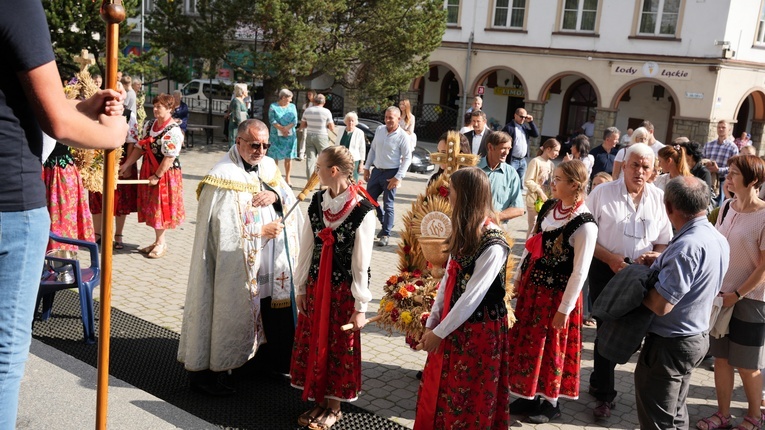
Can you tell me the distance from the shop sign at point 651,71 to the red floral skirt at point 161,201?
20.9 m

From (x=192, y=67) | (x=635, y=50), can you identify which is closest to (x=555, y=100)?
(x=635, y=50)

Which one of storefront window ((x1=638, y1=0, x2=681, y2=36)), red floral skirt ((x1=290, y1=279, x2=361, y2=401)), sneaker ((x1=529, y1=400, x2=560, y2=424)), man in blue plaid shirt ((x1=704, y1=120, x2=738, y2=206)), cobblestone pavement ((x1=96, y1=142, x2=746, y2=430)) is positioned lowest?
cobblestone pavement ((x1=96, y1=142, x2=746, y2=430))

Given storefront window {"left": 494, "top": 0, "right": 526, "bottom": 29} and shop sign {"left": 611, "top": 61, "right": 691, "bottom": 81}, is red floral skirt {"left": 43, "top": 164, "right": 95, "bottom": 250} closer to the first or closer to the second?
shop sign {"left": 611, "top": 61, "right": 691, "bottom": 81}

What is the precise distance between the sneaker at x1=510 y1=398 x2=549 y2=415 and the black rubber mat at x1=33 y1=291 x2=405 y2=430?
88 centimetres

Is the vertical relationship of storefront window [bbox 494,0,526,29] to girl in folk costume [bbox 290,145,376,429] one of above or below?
above

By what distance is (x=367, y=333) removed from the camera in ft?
21.7

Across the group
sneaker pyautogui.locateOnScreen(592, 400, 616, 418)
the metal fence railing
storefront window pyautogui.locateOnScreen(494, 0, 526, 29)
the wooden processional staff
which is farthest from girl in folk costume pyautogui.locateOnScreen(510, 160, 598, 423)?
the metal fence railing

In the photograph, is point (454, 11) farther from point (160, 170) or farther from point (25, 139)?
point (25, 139)

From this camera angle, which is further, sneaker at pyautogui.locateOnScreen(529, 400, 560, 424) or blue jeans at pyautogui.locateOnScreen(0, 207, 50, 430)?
sneaker at pyautogui.locateOnScreen(529, 400, 560, 424)

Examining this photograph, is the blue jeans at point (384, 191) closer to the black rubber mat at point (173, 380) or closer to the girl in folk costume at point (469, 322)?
the black rubber mat at point (173, 380)

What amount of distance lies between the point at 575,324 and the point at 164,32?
16.6m

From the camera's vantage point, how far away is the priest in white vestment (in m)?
4.74

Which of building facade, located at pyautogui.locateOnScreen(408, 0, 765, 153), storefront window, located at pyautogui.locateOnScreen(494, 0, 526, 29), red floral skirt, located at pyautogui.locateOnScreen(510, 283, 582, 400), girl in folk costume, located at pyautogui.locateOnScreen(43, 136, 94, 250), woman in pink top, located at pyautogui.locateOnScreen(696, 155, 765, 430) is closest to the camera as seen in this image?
red floral skirt, located at pyautogui.locateOnScreen(510, 283, 582, 400)

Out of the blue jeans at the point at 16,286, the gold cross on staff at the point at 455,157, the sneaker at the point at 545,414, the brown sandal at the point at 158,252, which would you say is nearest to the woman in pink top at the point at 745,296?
the sneaker at the point at 545,414
